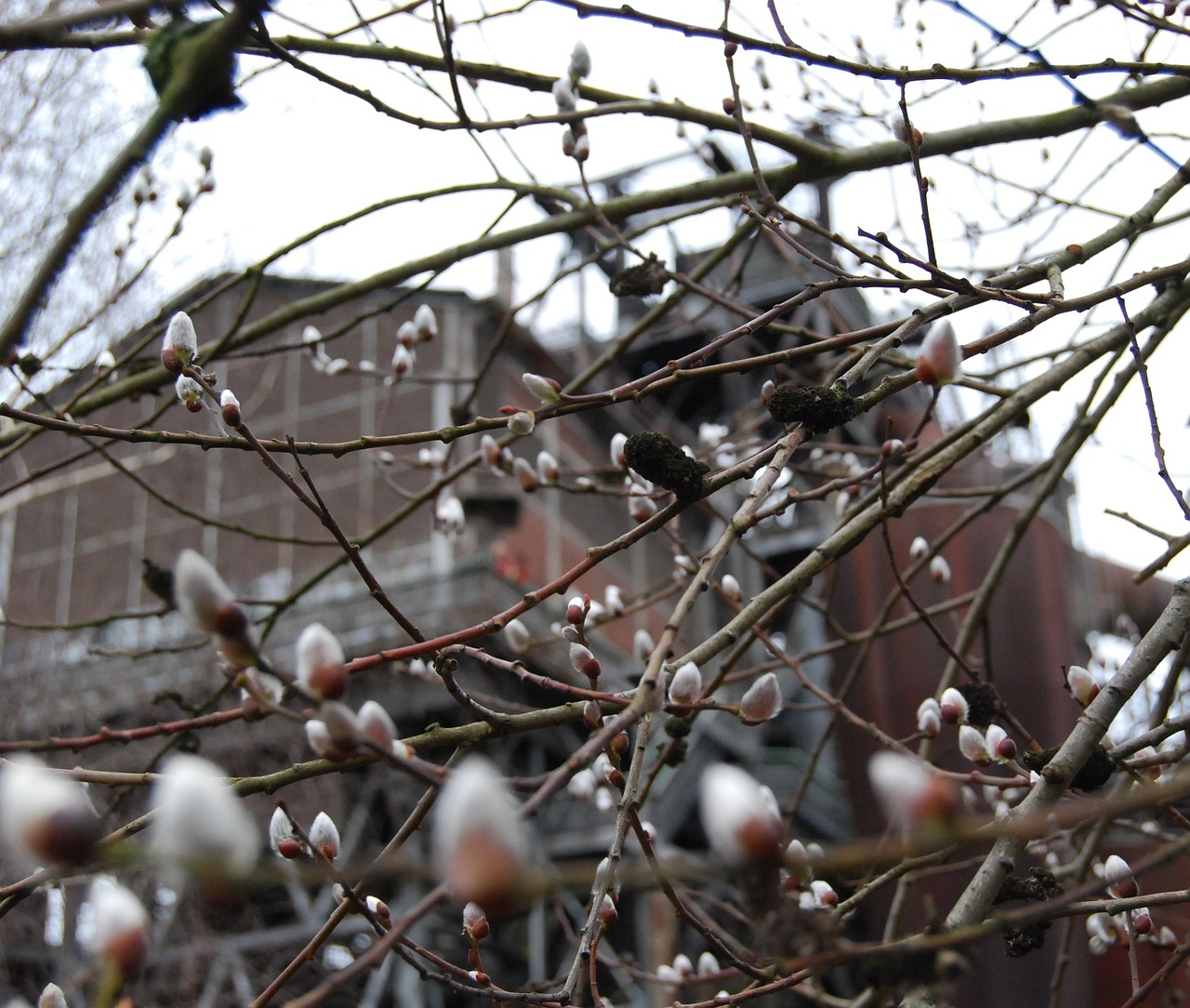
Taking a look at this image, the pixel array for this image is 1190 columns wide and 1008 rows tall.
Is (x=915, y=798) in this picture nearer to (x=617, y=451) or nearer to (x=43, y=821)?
(x=43, y=821)

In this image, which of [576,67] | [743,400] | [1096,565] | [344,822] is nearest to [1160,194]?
[576,67]

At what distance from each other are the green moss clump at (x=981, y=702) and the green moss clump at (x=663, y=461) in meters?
0.69

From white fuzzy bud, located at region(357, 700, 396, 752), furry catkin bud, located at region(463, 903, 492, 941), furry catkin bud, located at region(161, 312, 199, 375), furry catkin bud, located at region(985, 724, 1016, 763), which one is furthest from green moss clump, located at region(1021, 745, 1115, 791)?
furry catkin bud, located at region(161, 312, 199, 375)

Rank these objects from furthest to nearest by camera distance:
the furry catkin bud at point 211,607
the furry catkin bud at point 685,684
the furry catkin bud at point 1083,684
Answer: the furry catkin bud at point 1083,684, the furry catkin bud at point 685,684, the furry catkin bud at point 211,607

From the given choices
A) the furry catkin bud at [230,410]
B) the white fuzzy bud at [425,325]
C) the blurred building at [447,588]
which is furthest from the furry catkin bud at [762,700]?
the blurred building at [447,588]

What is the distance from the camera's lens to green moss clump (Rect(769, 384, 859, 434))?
1466 millimetres

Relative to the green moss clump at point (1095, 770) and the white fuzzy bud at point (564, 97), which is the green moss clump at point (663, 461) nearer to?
the green moss clump at point (1095, 770)

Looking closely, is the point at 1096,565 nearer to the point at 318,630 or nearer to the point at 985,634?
the point at 985,634

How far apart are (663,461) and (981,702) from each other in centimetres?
76

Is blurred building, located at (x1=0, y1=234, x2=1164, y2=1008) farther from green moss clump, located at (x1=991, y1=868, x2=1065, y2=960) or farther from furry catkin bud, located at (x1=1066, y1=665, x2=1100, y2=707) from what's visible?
green moss clump, located at (x1=991, y1=868, x2=1065, y2=960)

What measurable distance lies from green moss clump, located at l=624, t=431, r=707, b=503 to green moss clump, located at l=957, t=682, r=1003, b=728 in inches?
27.1

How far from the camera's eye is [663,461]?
4.67 feet

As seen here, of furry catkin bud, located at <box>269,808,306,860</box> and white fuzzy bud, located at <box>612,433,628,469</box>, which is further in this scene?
white fuzzy bud, located at <box>612,433,628,469</box>

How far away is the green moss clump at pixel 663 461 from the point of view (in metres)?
1.42
